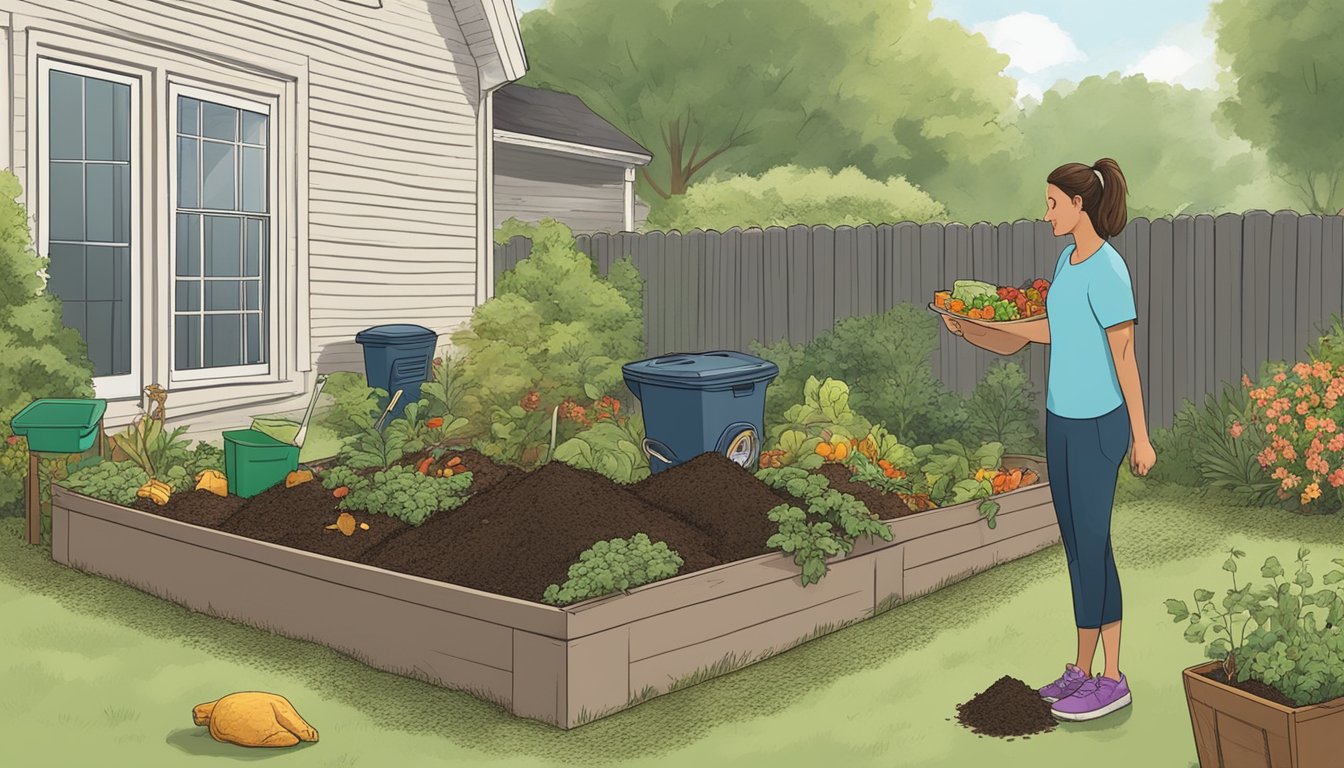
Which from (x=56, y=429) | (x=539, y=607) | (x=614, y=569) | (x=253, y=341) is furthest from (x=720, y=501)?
(x=253, y=341)

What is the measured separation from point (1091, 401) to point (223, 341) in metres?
7.61

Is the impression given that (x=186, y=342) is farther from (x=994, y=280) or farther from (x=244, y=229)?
(x=994, y=280)

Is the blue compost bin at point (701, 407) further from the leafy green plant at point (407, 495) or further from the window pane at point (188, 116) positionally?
the window pane at point (188, 116)

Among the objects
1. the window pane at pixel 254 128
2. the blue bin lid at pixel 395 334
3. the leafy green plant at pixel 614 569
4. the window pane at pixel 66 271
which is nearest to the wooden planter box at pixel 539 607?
the leafy green plant at pixel 614 569

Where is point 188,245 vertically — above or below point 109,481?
above

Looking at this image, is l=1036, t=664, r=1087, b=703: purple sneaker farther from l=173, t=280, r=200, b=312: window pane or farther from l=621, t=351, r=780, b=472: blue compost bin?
l=173, t=280, r=200, b=312: window pane

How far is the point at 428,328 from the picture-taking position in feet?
38.3

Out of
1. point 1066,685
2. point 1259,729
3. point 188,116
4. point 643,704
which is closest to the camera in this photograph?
point 1259,729

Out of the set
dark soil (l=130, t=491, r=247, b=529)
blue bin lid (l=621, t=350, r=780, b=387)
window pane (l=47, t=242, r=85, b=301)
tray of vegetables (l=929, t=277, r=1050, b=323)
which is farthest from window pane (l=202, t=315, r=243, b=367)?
tray of vegetables (l=929, t=277, r=1050, b=323)

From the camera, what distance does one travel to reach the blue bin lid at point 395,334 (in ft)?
34.4

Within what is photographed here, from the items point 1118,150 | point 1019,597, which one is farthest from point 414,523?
point 1118,150

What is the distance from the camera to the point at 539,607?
4.27m

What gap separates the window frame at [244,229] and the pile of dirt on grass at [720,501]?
4889 millimetres

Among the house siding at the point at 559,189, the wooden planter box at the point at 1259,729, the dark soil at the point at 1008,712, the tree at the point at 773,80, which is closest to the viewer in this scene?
the wooden planter box at the point at 1259,729
